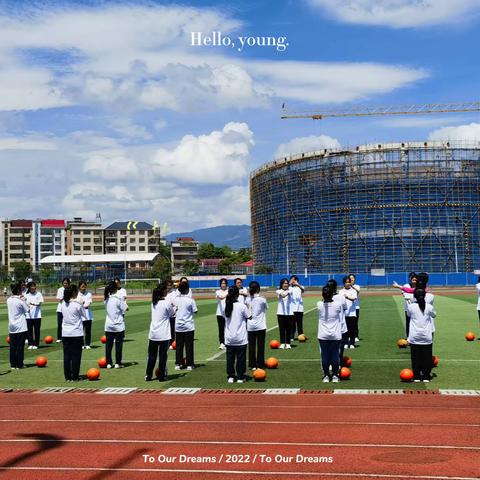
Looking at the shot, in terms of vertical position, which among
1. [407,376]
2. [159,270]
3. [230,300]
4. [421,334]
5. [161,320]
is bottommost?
[407,376]

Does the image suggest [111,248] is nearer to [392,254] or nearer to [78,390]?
[392,254]

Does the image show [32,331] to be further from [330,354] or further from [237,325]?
[330,354]

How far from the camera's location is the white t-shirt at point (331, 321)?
12.3m

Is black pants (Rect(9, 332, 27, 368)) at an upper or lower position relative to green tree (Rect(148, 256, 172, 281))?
lower

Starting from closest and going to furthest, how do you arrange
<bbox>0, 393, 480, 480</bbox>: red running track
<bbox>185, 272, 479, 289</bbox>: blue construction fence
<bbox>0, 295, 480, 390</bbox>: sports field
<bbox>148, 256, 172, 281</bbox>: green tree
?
<bbox>0, 393, 480, 480</bbox>: red running track < <bbox>0, 295, 480, 390</bbox>: sports field < <bbox>185, 272, 479, 289</bbox>: blue construction fence < <bbox>148, 256, 172, 281</bbox>: green tree

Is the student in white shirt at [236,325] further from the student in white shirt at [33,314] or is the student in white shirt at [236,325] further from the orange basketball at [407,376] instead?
the student in white shirt at [33,314]

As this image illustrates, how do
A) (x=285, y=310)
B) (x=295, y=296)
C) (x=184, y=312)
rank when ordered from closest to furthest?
(x=184, y=312) → (x=285, y=310) → (x=295, y=296)

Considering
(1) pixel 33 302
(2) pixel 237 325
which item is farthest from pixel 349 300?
(1) pixel 33 302

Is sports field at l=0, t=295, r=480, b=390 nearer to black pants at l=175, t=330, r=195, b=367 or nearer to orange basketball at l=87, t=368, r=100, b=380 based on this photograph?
orange basketball at l=87, t=368, r=100, b=380

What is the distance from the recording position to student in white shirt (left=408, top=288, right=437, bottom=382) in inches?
488

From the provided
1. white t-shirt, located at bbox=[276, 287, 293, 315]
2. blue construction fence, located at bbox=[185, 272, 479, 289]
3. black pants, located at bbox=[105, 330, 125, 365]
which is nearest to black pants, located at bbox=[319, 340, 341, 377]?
black pants, located at bbox=[105, 330, 125, 365]

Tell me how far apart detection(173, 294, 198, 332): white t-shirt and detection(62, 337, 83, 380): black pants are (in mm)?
2068

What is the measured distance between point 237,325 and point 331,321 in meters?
1.76

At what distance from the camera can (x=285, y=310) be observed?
1784 centimetres
